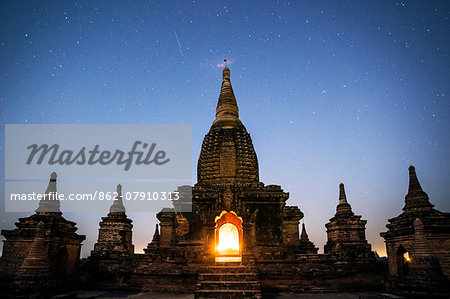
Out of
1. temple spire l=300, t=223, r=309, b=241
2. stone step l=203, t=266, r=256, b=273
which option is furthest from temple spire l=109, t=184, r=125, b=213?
temple spire l=300, t=223, r=309, b=241

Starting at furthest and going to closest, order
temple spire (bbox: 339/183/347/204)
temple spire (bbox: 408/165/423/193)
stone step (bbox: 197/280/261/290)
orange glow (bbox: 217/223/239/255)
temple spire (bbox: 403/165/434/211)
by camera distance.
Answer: temple spire (bbox: 339/183/347/204)
orange glow (bbox: 217/223/239/255)
temple spire (bbox: 408/165/423/193)
temple spire (bbox: 403/165/434/211)
stone step (bbox: 197/280/261/290)

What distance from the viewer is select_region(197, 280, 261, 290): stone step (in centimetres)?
1525

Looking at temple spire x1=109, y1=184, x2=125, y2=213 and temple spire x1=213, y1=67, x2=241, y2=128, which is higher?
temple spire x1=213, y1=67, x2=241, y2=128

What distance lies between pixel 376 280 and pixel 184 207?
15.0 m

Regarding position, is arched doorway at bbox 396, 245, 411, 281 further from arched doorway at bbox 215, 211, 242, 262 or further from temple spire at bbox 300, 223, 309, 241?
temple spire at bbox 300, 223, 309, 241

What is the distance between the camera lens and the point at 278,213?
24688mm

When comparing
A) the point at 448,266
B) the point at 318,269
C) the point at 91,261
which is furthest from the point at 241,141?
the point at 448,266

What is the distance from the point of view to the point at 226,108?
34031 mm

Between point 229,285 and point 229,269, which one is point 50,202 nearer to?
point 229,269

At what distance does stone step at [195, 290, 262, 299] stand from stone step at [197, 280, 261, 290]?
20.0 inches

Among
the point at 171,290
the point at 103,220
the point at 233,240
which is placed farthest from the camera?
the point at 103,220

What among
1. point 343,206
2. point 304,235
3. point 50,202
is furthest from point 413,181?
point 50,202

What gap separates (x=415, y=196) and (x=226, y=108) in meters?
20.3

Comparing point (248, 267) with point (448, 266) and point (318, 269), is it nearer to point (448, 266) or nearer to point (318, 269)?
point (318, 269)
